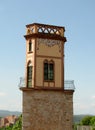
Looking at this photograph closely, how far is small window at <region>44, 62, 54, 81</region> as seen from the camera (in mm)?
19766

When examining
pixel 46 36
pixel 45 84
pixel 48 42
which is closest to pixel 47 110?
pixel 45 84

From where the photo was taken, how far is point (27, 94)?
1902cm

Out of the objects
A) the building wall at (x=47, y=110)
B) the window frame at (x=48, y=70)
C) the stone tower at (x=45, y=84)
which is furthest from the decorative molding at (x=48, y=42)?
the building wall at (x=47, y=110)

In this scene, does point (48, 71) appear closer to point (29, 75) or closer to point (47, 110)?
point (29, 75)

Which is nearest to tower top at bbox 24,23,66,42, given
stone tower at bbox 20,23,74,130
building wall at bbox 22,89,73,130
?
stone tower at bbox 20,23,74,130

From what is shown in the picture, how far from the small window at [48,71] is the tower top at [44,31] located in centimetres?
173

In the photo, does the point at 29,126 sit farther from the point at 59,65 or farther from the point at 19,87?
the point at 59,65

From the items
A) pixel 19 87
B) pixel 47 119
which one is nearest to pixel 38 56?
pixel 19 87

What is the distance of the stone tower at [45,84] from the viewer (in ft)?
61.9

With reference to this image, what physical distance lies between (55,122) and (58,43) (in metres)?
4.98

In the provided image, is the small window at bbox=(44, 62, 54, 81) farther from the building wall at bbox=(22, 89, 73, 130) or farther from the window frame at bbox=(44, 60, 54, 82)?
the building wall at bbox=(22, 89, 73, 130)

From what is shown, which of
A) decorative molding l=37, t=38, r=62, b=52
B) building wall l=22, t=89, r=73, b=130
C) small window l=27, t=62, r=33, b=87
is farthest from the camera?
decorative molding l=37, t=38, r=62, b=52

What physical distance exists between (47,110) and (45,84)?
1610mm

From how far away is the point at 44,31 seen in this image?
20.2m
